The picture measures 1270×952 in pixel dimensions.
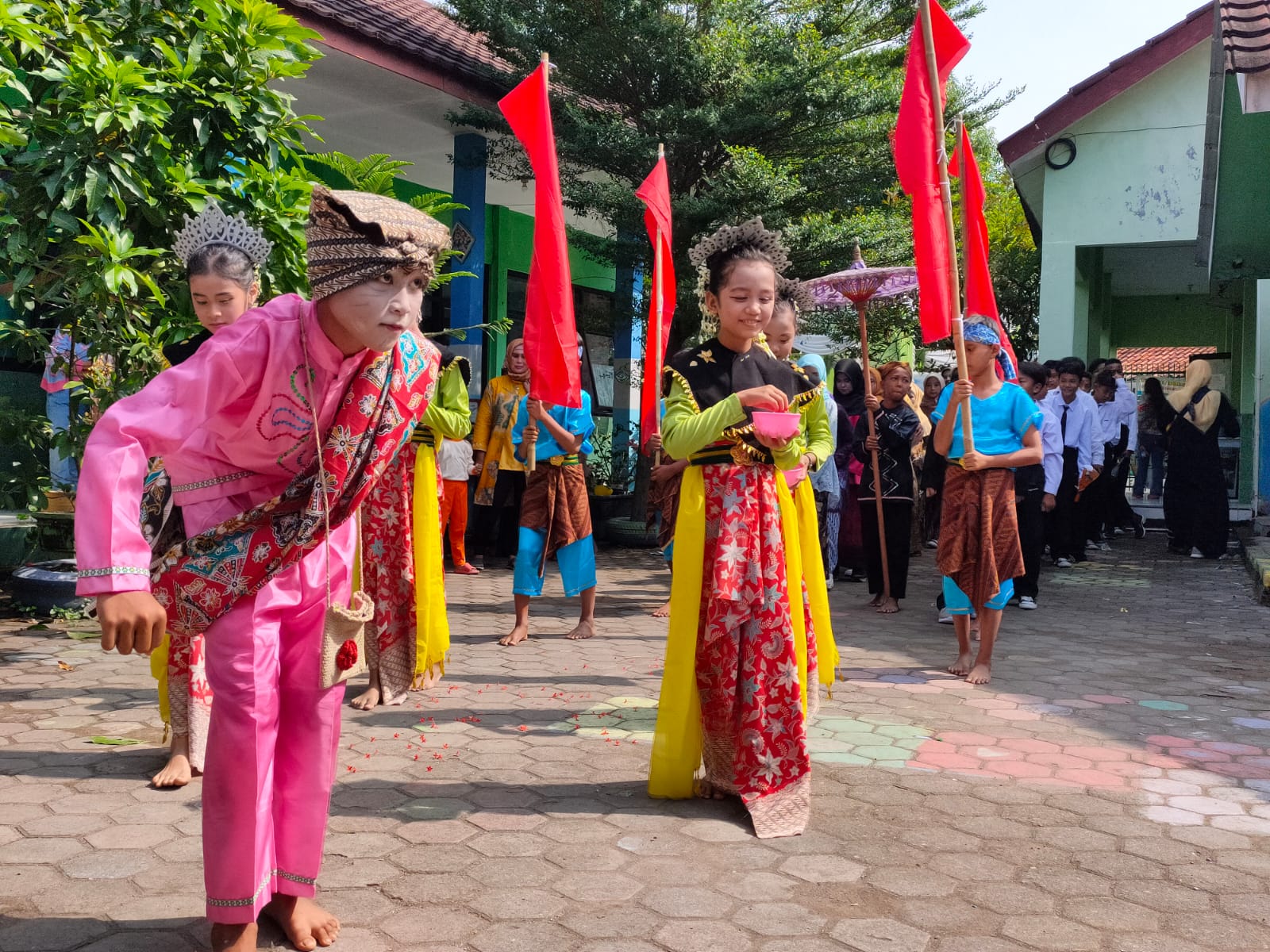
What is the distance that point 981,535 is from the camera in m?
6.15

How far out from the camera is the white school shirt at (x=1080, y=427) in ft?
37.3

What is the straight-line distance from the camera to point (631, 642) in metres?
7.13

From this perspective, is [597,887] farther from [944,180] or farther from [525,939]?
[944,180]

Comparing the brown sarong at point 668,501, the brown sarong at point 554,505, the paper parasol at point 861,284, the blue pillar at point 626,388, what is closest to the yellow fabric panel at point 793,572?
the brown sarong at point 668,501

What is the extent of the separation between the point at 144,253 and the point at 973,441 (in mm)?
4187

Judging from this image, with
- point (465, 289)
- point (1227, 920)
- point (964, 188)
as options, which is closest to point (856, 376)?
point (964, 188)

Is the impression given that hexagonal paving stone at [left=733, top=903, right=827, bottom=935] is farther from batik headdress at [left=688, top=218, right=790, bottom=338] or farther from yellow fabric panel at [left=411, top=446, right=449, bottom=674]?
yellow fabric panel at [left=411, top=446, right=449, bottom=674]

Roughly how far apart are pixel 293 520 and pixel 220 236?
177 centimetres

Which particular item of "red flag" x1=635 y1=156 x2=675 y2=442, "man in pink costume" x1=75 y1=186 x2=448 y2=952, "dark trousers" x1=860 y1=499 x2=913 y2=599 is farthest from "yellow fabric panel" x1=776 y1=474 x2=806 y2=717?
"dark trousers" x1=860 y1=499 x2=913 y2=599

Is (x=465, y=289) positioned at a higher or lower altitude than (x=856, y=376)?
higher

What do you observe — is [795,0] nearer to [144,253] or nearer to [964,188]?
[964,188]

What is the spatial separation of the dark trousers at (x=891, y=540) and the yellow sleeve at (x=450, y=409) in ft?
12.4

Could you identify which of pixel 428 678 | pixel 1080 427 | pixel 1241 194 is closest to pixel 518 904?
pixel 428 678

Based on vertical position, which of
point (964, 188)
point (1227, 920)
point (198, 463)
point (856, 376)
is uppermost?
point (964, 188)
